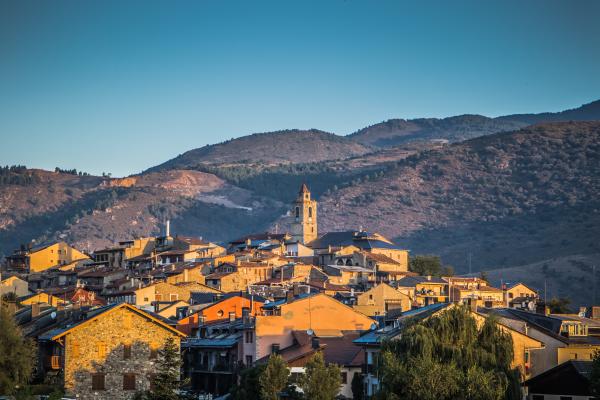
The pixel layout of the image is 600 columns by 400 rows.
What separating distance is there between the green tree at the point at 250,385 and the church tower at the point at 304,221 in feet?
337

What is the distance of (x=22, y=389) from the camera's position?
64.6 meters

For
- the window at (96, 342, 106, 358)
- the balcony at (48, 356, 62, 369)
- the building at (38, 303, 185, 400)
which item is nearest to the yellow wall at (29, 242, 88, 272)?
the balcony at (48, 356, 62, 369)

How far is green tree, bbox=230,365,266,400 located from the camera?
220 feet

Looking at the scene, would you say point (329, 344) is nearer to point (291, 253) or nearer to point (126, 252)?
point (291, 253)

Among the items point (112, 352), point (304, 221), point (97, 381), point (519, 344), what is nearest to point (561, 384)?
point (519, 344)

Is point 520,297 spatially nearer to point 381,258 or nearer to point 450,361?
point 381,258

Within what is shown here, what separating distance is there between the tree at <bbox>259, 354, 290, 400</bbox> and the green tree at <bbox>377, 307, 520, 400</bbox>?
253 inches

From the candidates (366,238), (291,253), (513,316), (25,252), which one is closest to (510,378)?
(513,316)

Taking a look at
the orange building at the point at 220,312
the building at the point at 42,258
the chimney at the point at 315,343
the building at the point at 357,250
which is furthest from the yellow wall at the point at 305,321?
the building at the point at 42,258

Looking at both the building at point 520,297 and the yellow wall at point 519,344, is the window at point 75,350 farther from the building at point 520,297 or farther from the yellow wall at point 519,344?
the building at point 520,297

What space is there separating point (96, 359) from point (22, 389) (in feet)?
17.0

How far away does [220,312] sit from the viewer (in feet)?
308

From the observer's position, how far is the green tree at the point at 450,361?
56.2 metres

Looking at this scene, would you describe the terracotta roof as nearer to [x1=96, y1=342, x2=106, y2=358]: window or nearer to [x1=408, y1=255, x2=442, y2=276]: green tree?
[x1=408, y1=255, x2=442, y2=276]: green tree
